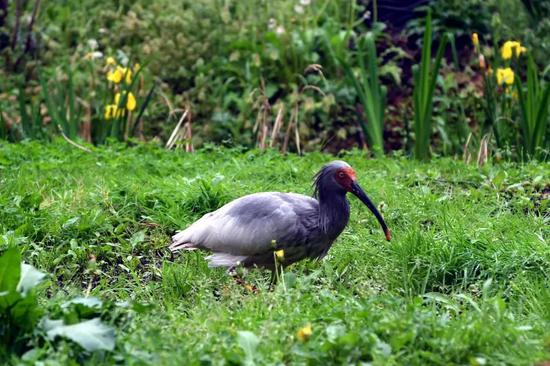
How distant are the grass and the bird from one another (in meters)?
0.16

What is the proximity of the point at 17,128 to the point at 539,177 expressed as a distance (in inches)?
187

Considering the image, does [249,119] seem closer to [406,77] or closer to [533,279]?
[406,77]

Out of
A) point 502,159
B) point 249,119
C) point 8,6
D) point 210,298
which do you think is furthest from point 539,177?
point 8,6

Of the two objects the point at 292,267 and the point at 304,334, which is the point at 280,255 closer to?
the point at 292,267

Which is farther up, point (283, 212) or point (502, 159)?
point (283, 212)

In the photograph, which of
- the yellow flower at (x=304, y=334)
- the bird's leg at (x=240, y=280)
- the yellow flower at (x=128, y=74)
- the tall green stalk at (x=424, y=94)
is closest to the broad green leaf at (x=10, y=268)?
the yellow flower at (x=304, y=334)

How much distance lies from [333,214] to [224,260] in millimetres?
659

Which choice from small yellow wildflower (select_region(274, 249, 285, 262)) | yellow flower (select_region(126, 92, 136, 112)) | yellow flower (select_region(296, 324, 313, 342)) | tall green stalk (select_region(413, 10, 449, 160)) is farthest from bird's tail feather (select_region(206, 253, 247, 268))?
yellow flower (select_region(126, 92, 136, 112))

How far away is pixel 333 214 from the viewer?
5.51 m

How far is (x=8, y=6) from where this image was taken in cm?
1191

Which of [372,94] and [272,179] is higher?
[372,94]

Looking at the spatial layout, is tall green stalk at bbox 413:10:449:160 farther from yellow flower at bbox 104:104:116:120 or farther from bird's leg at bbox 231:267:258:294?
bird's leg at bbox 231:267:258:294

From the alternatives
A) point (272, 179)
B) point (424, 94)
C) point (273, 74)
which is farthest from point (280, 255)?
point (273, 74)

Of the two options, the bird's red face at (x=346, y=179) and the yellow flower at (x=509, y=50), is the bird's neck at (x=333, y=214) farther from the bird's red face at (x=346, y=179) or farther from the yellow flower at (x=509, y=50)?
the yellow flower at (x=509, y=50)
